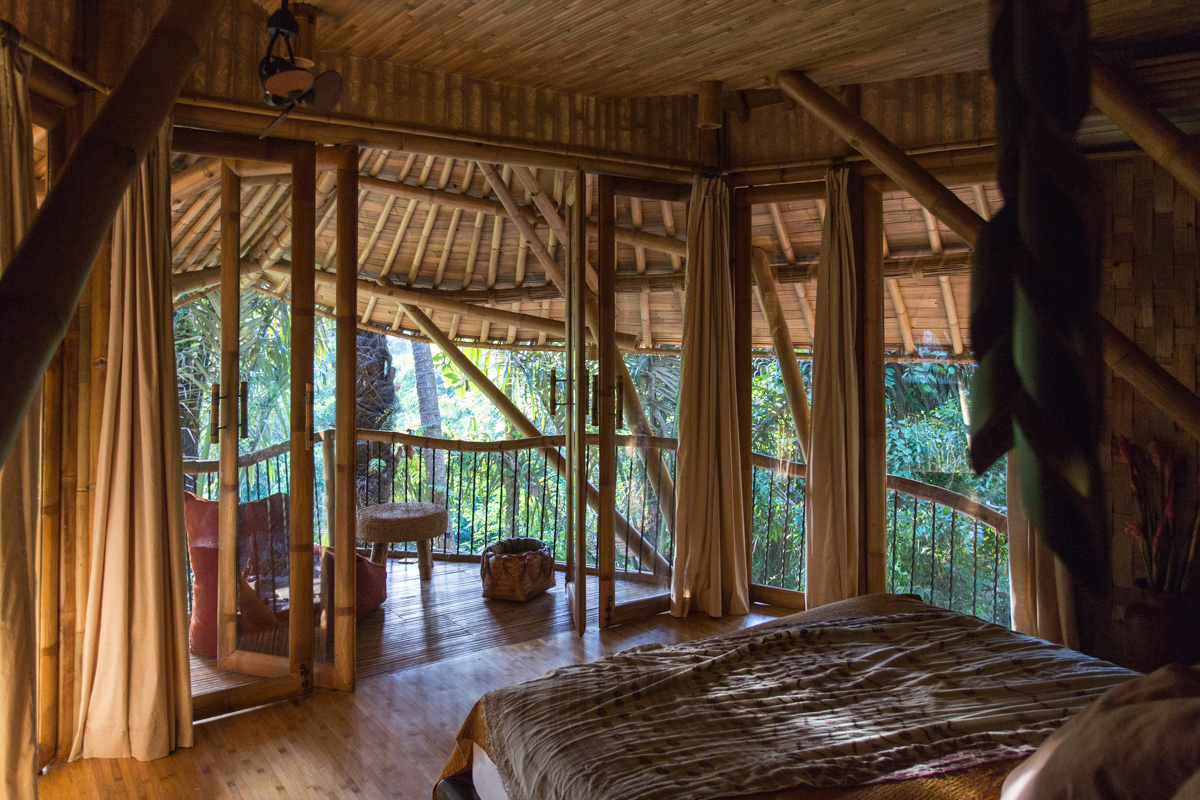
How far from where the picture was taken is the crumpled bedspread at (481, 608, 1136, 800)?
172 cm

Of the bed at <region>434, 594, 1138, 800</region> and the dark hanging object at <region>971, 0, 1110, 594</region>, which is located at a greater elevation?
the dark hanging object at <region>971, 0, 1110, 594</region>

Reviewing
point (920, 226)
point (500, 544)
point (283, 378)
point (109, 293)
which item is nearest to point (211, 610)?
point (283, 378)

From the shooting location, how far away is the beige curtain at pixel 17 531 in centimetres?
228

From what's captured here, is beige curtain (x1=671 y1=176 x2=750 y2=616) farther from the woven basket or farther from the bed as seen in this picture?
the bed

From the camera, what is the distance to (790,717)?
1.98 meters

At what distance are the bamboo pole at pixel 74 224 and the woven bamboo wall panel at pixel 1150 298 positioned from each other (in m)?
3.73

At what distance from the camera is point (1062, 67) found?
28 cm

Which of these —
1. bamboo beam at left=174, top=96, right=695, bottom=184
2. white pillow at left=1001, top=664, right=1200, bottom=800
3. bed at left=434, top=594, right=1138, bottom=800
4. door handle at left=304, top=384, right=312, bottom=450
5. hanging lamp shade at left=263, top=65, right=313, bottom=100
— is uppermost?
bamboo beam at left=174, top=96, right=695, bottom=184

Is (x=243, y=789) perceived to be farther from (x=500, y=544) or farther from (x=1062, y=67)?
(x=1062, y=67)

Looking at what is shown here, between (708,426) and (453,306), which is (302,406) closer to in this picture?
(708,426)

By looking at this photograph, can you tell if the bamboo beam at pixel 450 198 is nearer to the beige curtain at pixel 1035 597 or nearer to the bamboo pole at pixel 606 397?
the bamboo pole at pixel 606 397

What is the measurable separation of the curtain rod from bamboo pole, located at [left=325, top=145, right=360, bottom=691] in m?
0.93

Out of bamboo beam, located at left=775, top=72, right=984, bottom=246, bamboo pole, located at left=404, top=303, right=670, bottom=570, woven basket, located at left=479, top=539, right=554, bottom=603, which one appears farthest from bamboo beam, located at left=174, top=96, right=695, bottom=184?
woven basket, located at left=479, top=539, right=554, bottom=603

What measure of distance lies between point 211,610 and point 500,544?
1.90 metres
